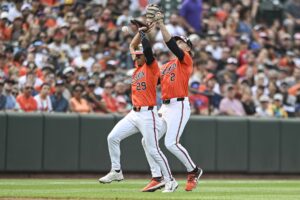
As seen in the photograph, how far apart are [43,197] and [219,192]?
275cm

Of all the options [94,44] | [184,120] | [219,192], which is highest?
[94,44]

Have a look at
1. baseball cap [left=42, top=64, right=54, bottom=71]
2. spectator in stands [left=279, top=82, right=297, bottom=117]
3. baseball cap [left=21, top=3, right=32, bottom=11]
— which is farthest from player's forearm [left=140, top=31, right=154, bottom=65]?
spectator in stands [left=279, top=82, right=297, bottom=117]

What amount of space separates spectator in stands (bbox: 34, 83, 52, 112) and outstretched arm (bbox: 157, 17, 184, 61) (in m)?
4.92

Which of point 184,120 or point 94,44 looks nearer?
point 184,120

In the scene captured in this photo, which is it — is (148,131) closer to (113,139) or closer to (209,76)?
(113,139)

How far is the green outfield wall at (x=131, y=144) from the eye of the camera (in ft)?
54.4

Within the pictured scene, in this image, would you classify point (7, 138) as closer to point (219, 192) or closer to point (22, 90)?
point (22, 90)

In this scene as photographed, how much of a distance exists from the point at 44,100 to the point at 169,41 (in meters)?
5.46

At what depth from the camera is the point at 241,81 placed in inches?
770

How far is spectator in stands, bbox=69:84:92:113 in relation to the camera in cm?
1706

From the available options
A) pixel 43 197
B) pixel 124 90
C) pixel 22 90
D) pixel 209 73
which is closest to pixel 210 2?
pixel 209 73

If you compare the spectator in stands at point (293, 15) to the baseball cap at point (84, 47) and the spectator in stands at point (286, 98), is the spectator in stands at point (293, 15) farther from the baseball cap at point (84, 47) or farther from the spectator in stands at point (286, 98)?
the baseball cap at point (84, 47)

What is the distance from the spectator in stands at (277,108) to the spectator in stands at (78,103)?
166 inches

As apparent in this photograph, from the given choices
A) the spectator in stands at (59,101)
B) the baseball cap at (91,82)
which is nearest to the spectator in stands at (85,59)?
the baseball cap at (91,82)
